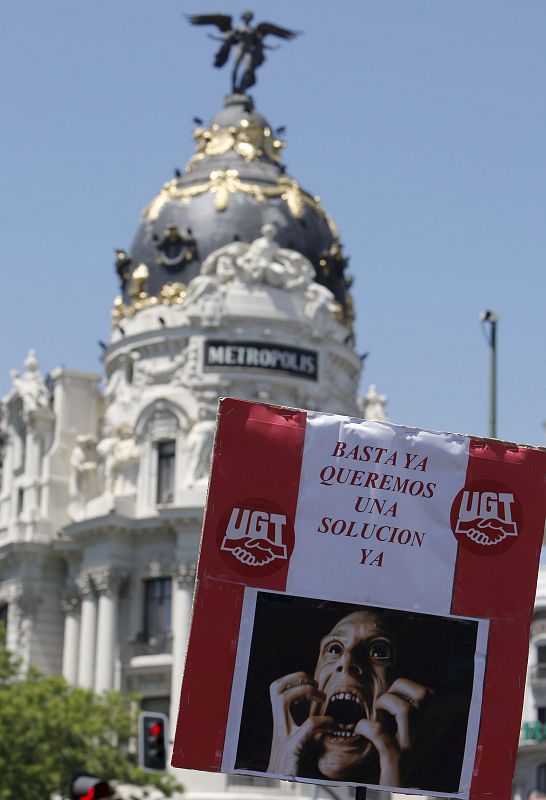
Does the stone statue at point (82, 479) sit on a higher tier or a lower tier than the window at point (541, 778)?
higher

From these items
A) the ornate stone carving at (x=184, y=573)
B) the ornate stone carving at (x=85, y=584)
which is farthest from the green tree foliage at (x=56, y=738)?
the ornate stone carving at (x=85, y=584)

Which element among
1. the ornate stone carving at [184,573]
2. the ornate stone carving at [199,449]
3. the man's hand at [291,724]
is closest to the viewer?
the man's hand at [291,724]

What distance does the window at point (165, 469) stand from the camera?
70250 mm

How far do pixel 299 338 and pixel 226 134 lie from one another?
9.82m

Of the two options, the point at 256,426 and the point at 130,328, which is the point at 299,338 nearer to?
the point at 130,328

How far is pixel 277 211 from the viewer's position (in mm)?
72875

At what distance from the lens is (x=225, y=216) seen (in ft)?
237

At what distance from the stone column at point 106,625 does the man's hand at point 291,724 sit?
55.4 metres

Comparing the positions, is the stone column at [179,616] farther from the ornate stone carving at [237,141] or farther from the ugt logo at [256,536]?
the ugt logo at [256,536]

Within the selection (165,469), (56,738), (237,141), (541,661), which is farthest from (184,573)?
(237,141)

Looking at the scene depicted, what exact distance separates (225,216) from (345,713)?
59922mm

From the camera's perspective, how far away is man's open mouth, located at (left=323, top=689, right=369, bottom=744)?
43.3ft

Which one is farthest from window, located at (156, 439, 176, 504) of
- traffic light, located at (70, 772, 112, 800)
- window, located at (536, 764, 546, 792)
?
traffic light, located at (70, 772, 112, 800)

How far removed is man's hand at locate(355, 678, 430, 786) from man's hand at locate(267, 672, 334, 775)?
1.04 feet
